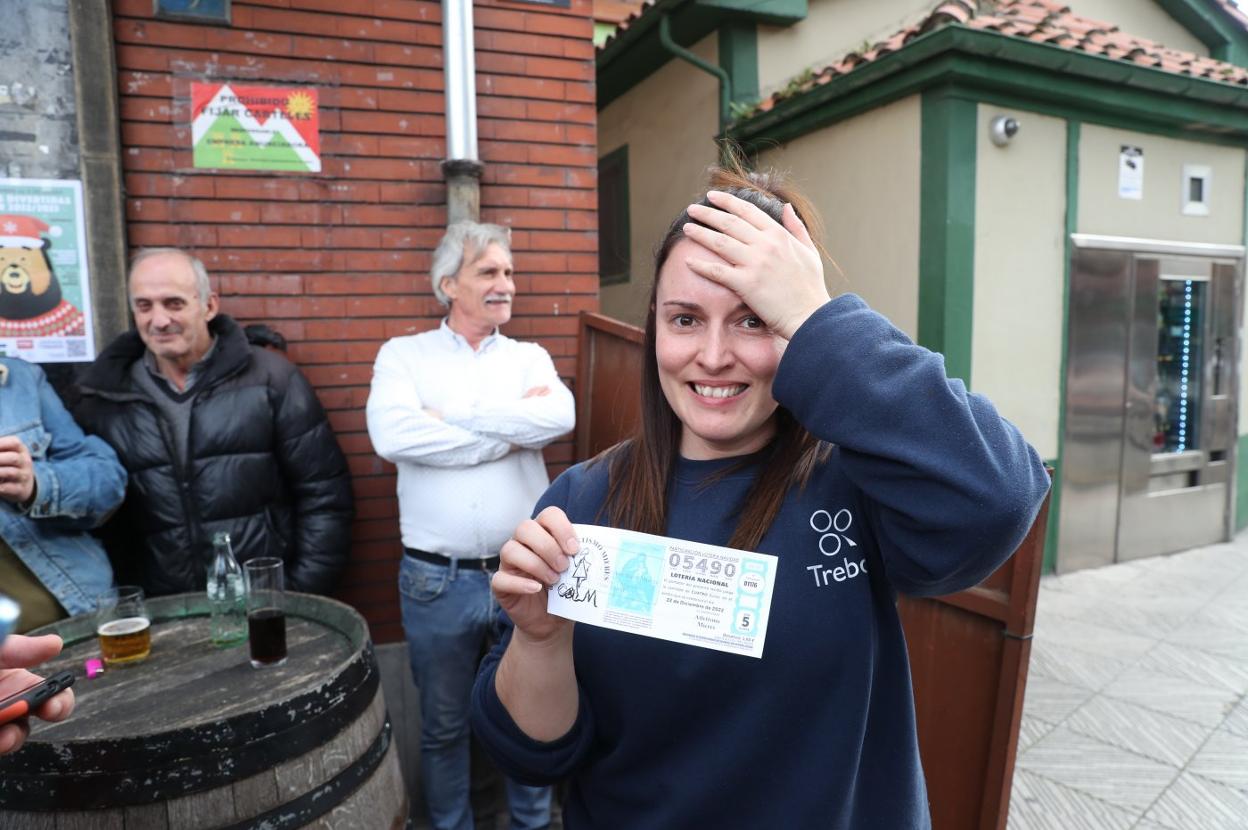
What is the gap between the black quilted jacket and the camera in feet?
9.12

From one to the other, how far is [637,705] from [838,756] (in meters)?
0.31

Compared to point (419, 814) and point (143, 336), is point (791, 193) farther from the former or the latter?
point (419, 814)

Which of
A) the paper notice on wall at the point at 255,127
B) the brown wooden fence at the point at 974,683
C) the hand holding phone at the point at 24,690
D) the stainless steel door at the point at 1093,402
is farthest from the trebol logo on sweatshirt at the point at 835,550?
the stainless steel door at the point at 1093,402

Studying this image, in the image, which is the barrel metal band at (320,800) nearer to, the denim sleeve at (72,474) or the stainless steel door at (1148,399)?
the denim sleeve at (72,474)

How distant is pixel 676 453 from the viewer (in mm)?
1382

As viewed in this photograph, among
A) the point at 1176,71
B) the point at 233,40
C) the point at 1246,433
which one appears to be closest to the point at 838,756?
the point at 233,40

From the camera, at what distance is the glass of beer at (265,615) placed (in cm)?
206

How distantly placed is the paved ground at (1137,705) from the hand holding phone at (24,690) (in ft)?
11.3

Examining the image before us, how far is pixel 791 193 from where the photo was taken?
135cm

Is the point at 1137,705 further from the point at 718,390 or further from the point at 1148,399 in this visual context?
the point at 718,390

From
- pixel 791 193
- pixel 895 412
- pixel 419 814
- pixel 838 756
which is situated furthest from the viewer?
pixel 419 814

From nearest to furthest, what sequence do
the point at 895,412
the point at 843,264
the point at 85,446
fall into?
the point at 895,412, the point at 85,446, the point at 843,264

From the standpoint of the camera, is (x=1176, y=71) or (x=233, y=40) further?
(x=1176, y=71)

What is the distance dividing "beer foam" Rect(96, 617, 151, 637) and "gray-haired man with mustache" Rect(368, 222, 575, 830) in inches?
37.8
